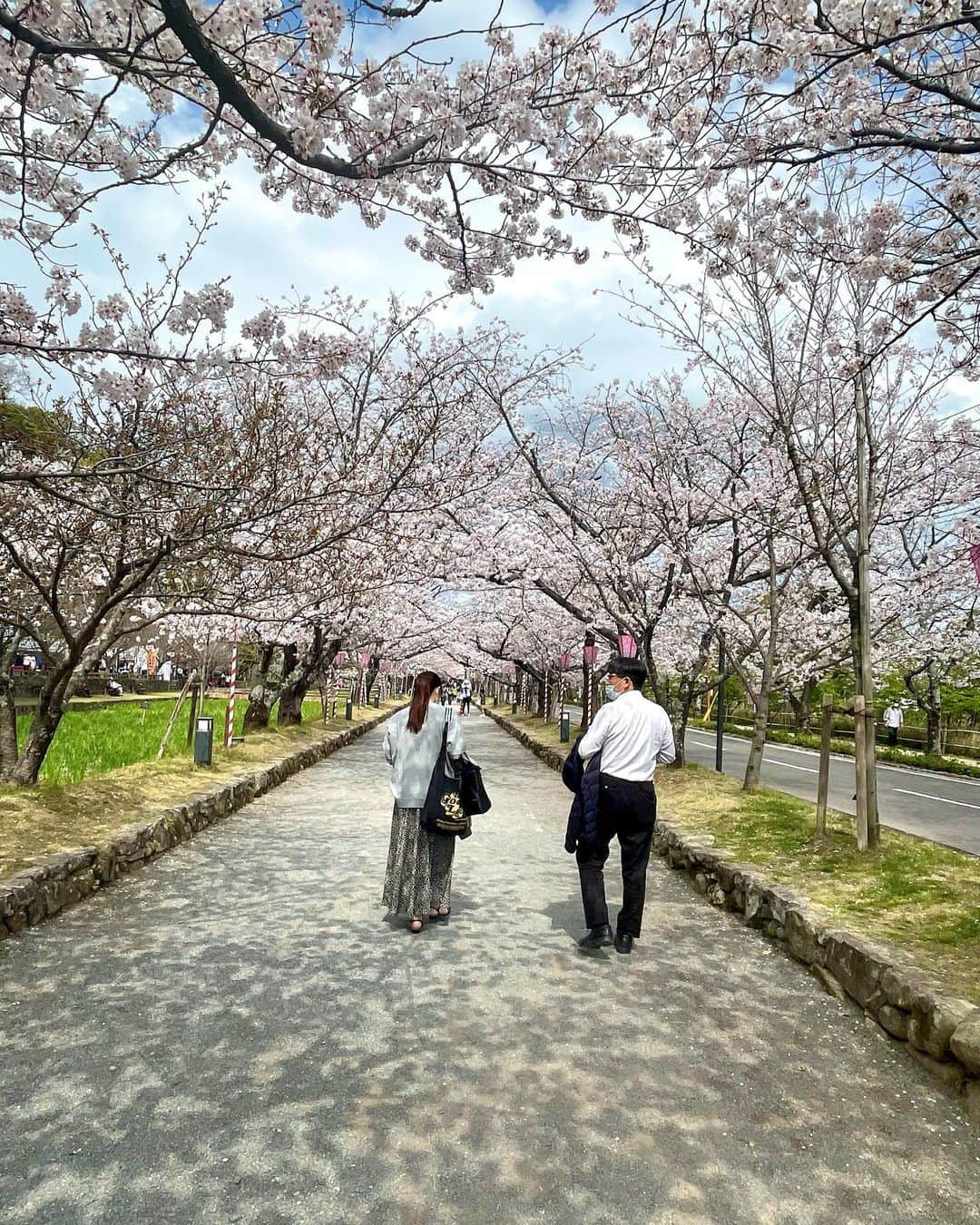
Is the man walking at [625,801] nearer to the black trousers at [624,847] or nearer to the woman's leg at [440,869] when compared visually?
the black trousers at [624,847]

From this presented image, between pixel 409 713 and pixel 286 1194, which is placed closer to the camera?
pixel 286 1194

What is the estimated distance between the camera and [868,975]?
13.9ft

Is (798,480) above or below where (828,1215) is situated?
above

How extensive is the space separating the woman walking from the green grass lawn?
5.08 meters

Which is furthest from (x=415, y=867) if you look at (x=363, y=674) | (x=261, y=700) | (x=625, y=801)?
(x=363, y=674)

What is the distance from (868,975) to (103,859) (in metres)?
5.57

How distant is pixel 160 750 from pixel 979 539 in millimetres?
13655

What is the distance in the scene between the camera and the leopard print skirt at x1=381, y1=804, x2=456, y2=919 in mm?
5488

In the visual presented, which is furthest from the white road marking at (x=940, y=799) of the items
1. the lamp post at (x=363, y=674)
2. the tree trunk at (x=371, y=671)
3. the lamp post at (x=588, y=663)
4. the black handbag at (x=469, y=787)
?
the tree trunk at (x=371, y=671)

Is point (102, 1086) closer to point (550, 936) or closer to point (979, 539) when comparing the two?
point (550, 936)

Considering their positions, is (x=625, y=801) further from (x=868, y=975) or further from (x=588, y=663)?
(x=588, y=663)

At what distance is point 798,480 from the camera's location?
7.41 meters

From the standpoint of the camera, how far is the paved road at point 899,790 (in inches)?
446

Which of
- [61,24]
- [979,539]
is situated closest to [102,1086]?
[61,24]
